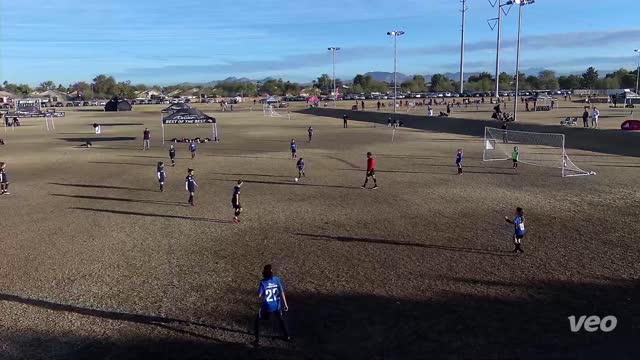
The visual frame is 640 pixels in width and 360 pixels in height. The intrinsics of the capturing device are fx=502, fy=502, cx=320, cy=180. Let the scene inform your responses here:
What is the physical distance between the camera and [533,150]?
33.7 meters

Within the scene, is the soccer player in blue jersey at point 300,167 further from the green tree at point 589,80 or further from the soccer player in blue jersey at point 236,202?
Answer: the green tree at point 589,80

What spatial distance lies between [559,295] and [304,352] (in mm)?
5258

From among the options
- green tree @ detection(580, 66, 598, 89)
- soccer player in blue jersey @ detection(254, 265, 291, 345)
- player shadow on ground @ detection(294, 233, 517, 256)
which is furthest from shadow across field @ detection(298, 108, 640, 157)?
green tree @ detection(580, 66, 598, 89)

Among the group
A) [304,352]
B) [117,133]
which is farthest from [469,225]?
[117,133]

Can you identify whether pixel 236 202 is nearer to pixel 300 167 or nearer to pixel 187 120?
pixel 300 167

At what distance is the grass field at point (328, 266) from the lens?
8.21m

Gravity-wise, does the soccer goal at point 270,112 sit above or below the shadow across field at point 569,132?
above

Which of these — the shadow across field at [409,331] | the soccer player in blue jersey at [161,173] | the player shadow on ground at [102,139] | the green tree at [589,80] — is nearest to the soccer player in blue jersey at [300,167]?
the soccer player in blue jersey at [161,173]

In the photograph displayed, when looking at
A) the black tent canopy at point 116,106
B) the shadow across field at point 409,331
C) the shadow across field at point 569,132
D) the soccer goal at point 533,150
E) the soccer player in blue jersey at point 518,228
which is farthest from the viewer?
the black tent canopy at point 116,106

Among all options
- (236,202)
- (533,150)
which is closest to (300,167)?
(236,202)

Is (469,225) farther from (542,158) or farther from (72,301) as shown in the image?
(542,158)

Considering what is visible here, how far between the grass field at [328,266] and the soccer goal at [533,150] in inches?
111

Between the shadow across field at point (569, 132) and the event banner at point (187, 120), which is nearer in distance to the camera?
the shadow across field at point (569, 132)

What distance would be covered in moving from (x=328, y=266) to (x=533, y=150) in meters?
26.4
